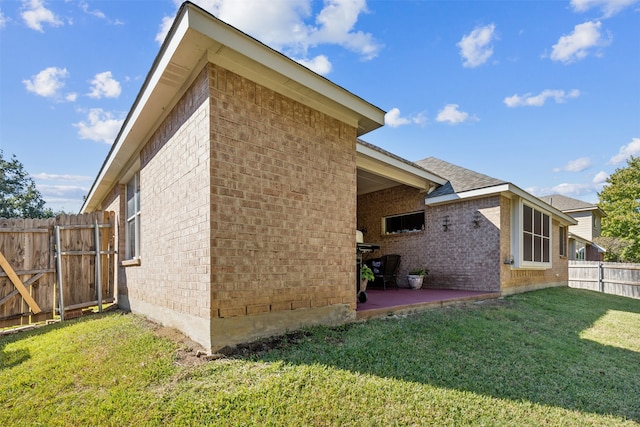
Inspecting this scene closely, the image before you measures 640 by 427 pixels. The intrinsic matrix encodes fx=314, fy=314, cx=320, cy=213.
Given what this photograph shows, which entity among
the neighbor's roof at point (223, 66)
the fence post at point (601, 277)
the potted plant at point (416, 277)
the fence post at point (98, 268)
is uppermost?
the neighbor's roof at point (223, 66)

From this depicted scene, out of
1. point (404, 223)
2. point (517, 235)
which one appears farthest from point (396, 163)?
point (517, 235)

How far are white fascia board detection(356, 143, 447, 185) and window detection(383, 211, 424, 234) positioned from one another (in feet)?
3.90

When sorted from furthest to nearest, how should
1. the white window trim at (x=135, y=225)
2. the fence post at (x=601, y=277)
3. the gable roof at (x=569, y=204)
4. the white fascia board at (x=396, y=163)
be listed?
the gable roof at (x=569, y=204)
the fence post at (x=601, y=277)
the white fascia board at (x=396, y=163)
the white window trim at (x=135, y=225)

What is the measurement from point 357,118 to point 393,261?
527cm

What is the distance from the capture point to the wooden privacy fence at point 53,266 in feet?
18.4

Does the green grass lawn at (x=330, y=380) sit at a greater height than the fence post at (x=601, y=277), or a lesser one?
greater

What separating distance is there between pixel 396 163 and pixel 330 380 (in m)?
6.59

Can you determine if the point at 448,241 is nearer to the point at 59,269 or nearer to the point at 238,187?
the point at 238,187

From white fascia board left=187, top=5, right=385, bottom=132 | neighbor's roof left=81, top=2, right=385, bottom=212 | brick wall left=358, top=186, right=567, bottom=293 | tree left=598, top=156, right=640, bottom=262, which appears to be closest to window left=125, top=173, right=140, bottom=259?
neighbor's roof left=81, top=2, right=385, bottom=212

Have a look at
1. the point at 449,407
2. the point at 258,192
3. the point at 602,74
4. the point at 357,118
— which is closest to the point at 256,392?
the point at 449,407

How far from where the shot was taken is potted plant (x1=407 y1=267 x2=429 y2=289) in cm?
926

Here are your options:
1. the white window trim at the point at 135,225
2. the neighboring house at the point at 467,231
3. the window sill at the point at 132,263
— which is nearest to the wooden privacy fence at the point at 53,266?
the white window trim at the point at 135,225

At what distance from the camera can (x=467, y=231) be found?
9.12m

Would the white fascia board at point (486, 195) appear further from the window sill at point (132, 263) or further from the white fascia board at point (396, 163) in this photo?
the window sill at point (132, 263)
